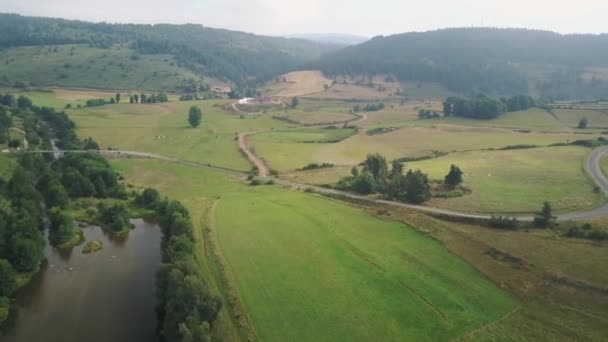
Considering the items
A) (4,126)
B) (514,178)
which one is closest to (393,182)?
(514,178)

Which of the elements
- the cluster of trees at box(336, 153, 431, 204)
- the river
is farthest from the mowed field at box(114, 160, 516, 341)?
the river

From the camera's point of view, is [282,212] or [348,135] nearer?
[282,212]

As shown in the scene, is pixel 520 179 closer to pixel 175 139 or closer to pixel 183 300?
pixel 183 300

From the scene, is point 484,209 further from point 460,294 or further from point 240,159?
Answer: point 240,159

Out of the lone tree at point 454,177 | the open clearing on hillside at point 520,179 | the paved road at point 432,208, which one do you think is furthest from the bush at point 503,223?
the lone tree at point 454,177

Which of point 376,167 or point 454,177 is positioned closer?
point 454,177

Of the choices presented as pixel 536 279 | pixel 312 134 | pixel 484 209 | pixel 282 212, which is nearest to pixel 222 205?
pixel 282 212
